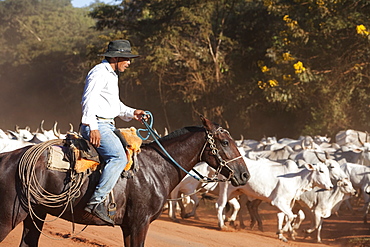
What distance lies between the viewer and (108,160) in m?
6.21

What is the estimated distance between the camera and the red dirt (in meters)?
9.33

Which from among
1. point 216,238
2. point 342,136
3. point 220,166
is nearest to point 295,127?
point 342,136

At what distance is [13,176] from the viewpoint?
608 centimetres

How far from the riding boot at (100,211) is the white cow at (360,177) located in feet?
33.3

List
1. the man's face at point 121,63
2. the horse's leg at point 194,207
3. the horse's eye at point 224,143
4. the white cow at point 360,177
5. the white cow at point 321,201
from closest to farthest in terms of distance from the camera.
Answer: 1. the man's face at point 121,63
2. the horse's eye at point 224,143
3. the white cow at point 321,201
4. the horse's leg at point 194,207
5. the white cow at point 360,177

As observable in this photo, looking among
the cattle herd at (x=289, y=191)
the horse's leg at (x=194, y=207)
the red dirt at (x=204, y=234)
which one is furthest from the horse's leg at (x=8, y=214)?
the horse's leg at (x=194, y=207)

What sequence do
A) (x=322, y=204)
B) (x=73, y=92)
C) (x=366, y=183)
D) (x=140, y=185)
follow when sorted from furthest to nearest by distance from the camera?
(x=73, y=92) → (x=366, y=183) → (x=322, y=204) → (x=140, y=185)

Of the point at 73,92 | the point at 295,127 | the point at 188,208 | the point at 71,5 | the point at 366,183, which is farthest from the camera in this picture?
the point at 71,5

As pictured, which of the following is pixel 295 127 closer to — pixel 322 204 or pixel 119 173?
pixel 322 204

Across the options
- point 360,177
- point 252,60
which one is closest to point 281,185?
point 360,177

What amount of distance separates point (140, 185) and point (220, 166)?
3.23 ft

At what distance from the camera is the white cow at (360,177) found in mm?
14897

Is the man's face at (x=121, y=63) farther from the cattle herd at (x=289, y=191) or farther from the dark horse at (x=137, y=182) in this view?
the cattle herd at (x=289, y=191)

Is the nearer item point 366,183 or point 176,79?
point 366,183
